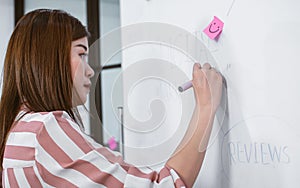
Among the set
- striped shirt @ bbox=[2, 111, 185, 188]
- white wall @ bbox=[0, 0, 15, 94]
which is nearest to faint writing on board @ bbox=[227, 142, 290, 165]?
striped shirt @ bbox=[2, 111, 185, 188]

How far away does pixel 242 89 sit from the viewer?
73cm

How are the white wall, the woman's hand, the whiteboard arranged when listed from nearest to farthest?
the whiteboard
the woman's hand
the white wall

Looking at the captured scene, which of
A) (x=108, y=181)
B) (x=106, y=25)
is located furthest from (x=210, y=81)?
(x=106, y=25)

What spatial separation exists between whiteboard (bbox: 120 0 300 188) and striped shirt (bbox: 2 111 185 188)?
0.41 feet

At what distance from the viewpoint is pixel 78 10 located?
2.49 metres

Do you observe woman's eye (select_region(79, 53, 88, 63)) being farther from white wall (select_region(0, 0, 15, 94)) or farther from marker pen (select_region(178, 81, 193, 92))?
white wall (select_region(0, 0, 15, 94))

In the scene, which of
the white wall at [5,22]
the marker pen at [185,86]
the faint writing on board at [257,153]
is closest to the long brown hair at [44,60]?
the marker pen at [185,86]

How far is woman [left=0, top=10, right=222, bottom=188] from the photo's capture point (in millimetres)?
707

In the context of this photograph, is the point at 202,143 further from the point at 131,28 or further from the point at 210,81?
the point at 131,28

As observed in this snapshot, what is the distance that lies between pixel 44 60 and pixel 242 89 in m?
0.38

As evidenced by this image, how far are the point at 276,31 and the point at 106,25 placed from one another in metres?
A: 1.96

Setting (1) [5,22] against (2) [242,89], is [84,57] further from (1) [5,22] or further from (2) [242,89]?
(1) [5,22]

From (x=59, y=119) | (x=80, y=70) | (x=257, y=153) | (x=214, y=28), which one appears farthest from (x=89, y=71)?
(x=257, y=153)

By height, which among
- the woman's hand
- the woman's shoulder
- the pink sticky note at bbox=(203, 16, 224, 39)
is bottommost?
the woman's shoulder
